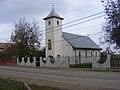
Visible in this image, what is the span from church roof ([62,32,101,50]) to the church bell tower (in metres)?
1.88

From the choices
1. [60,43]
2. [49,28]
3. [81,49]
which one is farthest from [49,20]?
[81,49]

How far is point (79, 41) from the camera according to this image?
61.7 meters

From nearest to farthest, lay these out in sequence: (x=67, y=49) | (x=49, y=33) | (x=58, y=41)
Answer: (x=67, y=49), (x=58, y=41), (x=49, y=33)

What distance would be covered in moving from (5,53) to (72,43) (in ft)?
85.1

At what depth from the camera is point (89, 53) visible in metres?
63.6

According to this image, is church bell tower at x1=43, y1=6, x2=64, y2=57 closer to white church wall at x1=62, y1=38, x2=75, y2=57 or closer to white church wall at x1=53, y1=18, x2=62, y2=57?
white church wall at x1=53, y1=18, x2=62, y2=57

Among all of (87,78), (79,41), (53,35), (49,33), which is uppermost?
(49,33)

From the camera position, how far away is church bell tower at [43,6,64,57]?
57.2m

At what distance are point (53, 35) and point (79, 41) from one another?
7.59 meters

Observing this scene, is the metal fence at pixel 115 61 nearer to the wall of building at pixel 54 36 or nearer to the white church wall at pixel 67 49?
the white church wall at pixel 67 49

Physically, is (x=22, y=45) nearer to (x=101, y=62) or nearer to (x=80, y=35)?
(x=80, y=35)

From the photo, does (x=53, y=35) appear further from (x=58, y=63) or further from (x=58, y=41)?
(x=58, y=63)

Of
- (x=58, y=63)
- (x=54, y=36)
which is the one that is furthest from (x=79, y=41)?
(x=58, y=63)

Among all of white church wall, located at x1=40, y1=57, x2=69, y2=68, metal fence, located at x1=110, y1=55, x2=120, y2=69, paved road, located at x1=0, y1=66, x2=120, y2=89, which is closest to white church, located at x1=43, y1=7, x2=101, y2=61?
white church wall, located at x1=40, y1=57, x2=69, y2=68
